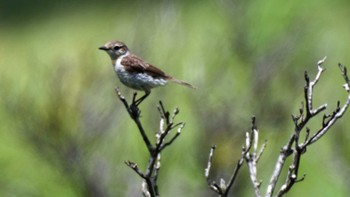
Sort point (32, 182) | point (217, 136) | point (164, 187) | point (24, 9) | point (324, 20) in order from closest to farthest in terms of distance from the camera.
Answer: point (217, 136) < point (164, 187) < point (32, 182) < point (324, 20) < point (24, 9)

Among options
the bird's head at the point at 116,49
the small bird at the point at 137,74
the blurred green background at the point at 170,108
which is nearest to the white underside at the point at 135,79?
the small bird at the point at 137,74

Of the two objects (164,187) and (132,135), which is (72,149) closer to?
(164,187)

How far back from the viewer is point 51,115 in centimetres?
1066

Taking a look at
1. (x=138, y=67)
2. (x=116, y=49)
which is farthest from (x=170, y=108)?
(x=138, y=67)

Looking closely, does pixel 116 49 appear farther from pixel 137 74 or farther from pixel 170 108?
pixel 170 108

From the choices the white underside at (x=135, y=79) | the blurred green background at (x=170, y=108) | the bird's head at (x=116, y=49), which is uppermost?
the blurred green background at (x=170, y=108)

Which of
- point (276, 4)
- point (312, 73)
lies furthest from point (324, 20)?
point (312, 73)

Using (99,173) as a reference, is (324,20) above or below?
above

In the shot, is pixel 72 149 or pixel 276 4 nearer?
pixel 72 149

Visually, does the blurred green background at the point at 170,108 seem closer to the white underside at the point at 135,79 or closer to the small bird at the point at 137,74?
the small bird at the point at 137,74

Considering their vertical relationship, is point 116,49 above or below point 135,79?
above

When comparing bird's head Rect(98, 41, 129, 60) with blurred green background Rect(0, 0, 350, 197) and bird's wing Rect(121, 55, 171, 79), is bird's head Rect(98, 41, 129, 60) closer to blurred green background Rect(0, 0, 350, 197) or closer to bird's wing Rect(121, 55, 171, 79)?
bird's wing Rect(121, 55, 171, 79)

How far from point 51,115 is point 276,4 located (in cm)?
1266

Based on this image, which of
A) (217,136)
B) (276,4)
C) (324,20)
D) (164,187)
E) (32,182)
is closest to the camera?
(217,136)
